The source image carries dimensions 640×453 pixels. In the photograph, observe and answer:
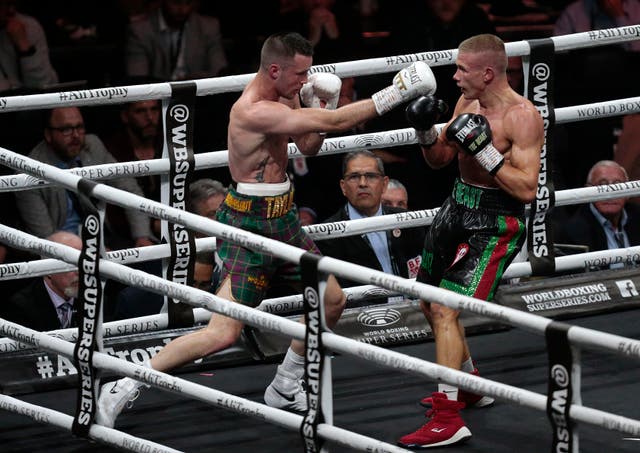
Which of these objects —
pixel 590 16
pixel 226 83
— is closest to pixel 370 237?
pixel 226 83

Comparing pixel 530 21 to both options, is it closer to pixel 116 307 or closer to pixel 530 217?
pixel 530 217

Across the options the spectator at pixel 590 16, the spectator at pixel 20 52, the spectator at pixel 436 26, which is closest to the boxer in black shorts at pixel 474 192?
the spectator at pixel 436 26

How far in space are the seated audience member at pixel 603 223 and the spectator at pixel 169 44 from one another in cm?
261

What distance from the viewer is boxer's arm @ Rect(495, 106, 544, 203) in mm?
4711

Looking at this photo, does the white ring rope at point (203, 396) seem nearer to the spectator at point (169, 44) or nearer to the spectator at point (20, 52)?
the spectator at point (20, 52)

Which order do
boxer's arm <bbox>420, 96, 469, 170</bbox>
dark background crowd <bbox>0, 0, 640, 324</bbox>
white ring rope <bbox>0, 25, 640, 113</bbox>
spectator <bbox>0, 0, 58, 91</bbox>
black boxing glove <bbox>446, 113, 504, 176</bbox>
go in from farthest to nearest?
spectator <bbox>0, 0, 58, 91</bbox> → dark background crowd <bbox>0, 0, 640, 324</bbox> → white ring rope <bbox>0, 25, 640, 113</bbox> → boxer's arm <bbox>420, 96, 469, 170</bbox> → black boxing glove <bbox>446, 113, 504, 176</bbox>

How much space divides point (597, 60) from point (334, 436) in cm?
535

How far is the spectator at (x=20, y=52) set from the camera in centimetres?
787

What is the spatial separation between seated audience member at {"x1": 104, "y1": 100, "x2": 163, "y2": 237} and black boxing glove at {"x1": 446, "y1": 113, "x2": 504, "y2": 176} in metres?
2.90

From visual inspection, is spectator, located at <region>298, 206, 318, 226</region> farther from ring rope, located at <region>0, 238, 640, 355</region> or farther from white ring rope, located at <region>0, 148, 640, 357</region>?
white ring rope, located at <region>0, 148, 640, 357</region>

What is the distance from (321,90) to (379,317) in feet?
4.45

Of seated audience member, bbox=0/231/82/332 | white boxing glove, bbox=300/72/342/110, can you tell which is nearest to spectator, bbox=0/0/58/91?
seated audience member, bbox=0/231/82/332

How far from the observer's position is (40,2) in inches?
350

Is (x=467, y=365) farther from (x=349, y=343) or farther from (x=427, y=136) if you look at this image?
(x=349, y=343)
